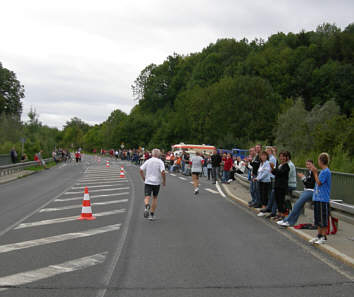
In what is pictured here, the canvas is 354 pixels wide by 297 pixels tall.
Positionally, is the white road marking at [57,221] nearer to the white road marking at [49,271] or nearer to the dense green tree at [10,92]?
the white road marking at [49,271]

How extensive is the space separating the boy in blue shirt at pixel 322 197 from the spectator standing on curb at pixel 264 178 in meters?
3.92

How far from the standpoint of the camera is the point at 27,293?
569 centimetres

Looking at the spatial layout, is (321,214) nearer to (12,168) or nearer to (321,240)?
(321,240)

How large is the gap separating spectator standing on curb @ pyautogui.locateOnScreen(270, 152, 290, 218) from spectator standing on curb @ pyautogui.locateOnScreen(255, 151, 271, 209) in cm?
112

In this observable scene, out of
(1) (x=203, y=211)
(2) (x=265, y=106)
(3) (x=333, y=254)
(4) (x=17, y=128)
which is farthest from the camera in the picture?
(2) (x=265, y=106)

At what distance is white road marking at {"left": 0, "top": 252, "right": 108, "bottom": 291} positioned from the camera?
6.19 meters

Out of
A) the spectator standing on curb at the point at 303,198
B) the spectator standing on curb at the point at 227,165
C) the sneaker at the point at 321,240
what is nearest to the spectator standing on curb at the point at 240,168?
the spectator standing on curb at the point at 227,165

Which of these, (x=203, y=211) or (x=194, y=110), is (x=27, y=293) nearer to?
(x=203, y=211)

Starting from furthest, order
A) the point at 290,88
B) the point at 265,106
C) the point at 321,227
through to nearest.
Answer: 1. the point at 290,88
2. the point at 265,106
3. the point at 321,227

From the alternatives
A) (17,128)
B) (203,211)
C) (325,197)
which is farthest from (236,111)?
(325,197)

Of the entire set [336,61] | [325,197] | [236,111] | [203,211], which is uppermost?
[336,61]

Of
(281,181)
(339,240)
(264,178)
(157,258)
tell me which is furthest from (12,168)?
(339,240)

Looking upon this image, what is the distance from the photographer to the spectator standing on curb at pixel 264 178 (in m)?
12.9

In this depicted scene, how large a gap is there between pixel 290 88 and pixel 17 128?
3650 centimetres
